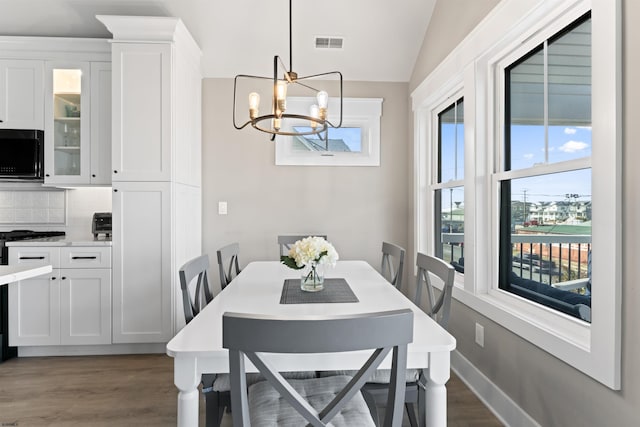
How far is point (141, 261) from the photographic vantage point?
112 inches

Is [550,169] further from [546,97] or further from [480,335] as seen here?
[480,335]

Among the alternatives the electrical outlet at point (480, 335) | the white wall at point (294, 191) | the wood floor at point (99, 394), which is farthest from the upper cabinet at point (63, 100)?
the electrical outlet at point (480, 335)

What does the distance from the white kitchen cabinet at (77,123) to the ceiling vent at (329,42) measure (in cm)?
181

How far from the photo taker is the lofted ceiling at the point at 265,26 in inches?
117

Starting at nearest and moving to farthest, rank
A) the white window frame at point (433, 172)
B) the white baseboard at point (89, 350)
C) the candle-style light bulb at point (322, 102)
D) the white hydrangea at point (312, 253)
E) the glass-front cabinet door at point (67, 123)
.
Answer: the white hydrangea at point (312, 253), the candle-style light bulb at point (322, 102), the white baseboard at point (89, 350), the glass-front cabinet door at point (67, 123), the white window frame at point (433, 172)

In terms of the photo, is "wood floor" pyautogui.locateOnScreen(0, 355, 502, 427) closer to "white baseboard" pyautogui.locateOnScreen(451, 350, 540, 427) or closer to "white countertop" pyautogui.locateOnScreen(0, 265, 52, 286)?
"white baseboard" pyautogui.locateOnScreen(451, 350, 540, 427)

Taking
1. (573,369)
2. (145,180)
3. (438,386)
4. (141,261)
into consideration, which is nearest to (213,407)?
(438,386)

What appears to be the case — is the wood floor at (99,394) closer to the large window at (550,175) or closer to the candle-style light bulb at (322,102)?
the large window at (550,175)

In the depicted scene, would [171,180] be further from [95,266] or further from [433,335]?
[433,335]

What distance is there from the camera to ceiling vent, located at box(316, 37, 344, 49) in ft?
10.7

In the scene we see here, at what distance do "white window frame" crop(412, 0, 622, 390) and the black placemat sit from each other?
2.87ft

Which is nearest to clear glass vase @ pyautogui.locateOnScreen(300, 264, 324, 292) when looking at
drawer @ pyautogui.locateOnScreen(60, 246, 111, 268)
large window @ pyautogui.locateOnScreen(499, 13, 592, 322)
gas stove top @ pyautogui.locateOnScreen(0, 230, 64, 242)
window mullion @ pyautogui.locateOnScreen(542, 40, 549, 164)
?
large window @ pyautogui.locateOnScreen(499, 13, 592, 322)

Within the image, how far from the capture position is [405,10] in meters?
3.05

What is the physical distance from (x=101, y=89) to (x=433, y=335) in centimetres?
319
